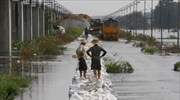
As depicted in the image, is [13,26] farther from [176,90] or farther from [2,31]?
[176,90]

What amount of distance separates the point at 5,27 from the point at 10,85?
17.8 m

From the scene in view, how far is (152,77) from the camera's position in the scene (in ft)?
78.6

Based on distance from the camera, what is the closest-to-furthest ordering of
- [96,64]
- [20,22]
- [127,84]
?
[96,64] < [127,84] < [20,22]

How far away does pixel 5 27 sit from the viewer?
111ft

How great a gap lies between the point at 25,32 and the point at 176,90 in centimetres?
2901

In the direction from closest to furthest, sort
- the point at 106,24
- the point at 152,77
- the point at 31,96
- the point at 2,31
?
1. the point at 31,96
2. the point at 152,77
3. the point at 2,31
4. the point at 106,24

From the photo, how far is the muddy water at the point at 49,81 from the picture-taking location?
16.4 metres

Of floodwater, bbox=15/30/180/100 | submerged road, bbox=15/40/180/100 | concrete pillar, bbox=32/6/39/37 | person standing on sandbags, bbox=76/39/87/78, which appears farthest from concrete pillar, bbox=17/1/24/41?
person standing on sandbags, bbox=76/39/87/78

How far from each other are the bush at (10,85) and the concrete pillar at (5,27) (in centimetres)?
1473

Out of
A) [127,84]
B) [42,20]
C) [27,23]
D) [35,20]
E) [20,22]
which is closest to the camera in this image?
Answer: [127,84]

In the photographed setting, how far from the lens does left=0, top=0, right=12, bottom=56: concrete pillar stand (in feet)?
110

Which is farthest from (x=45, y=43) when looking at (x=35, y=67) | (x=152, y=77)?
(x=152, y=77)

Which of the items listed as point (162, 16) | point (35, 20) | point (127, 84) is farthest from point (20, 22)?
point (162, 16)

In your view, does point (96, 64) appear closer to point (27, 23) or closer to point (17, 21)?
point (17, 21)
